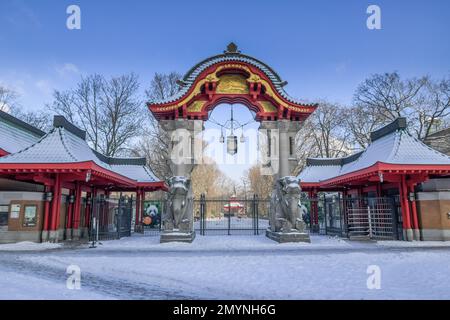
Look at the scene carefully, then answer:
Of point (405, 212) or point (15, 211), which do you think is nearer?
point (15, 211)

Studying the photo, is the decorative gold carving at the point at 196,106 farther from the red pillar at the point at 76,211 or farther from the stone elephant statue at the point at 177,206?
the red pillar at the point at 76,211

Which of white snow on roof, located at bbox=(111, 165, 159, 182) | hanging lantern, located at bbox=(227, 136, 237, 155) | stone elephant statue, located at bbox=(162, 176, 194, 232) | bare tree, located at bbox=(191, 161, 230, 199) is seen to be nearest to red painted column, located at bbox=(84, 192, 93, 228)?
white snow on roof, located at bbox=(111, 165, 159, 182)

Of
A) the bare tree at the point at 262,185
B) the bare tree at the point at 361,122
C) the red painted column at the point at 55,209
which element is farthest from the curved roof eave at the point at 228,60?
the bare tree at the point at 262,185

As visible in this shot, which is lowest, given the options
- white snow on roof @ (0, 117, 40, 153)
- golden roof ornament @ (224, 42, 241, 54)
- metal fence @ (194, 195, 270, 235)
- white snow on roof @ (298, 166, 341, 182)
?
metal fence @ (194, 195, 270, 235)

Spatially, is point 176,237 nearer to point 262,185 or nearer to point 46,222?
point 46,222

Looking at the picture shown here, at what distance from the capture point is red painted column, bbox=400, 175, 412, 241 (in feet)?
44.3

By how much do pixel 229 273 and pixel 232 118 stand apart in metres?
9.86

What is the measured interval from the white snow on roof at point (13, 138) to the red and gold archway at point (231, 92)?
8174mm

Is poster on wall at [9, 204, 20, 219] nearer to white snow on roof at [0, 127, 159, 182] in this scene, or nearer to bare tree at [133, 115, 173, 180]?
white snow on roof at [0, 127, 159, 182]

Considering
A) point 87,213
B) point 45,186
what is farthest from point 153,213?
point 45,186

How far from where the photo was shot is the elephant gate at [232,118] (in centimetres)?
1352

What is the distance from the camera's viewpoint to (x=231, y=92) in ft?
50.4

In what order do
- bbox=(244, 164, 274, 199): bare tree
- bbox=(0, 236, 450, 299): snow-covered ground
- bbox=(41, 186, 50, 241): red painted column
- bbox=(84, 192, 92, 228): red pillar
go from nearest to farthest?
Result: 1. bbox=(0, 236, 450, 299): snow-covered ground
2. bbox=(41, 186, 50, 241): red painted column
3. bbox=(84, 192, 92, 228): red pillar
4. bbox=(244, 164, 274, 199): bare tree

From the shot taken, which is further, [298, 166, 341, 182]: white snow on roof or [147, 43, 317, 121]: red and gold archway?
[298, 166, 341, 182]: white snow on roof
